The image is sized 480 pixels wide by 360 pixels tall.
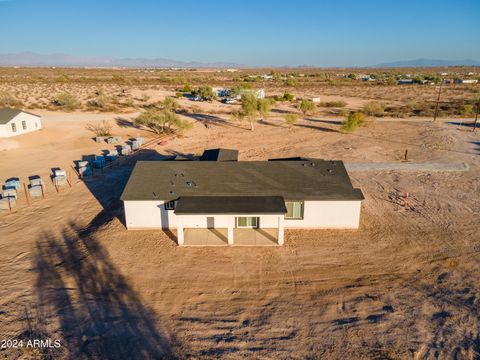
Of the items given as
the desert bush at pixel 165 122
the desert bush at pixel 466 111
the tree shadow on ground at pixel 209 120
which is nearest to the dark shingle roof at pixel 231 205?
the desert bush at pixel 165 122

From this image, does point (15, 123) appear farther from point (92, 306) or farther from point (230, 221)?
point (92, 306)

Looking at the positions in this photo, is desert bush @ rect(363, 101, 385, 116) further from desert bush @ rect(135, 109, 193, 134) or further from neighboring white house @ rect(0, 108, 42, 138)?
neighboring white house @ rect(0, 108, 42, 138)

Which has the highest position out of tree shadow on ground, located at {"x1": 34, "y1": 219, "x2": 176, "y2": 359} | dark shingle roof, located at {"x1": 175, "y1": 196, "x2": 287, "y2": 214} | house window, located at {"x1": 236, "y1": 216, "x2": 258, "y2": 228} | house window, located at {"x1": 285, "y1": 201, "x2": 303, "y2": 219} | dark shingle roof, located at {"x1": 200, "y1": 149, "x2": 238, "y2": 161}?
dark shingle roof, located at {"x1": 200, "y1": 149, "x2": 238, "y2": 161}

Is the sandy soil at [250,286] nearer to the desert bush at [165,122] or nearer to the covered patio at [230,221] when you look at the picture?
the covered patio at [230,221]

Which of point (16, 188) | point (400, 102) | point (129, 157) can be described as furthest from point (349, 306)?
point (400, 102)

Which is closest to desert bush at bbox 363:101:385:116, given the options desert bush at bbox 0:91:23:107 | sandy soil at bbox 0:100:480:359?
sandy soil at bbox 0:100:480:359
